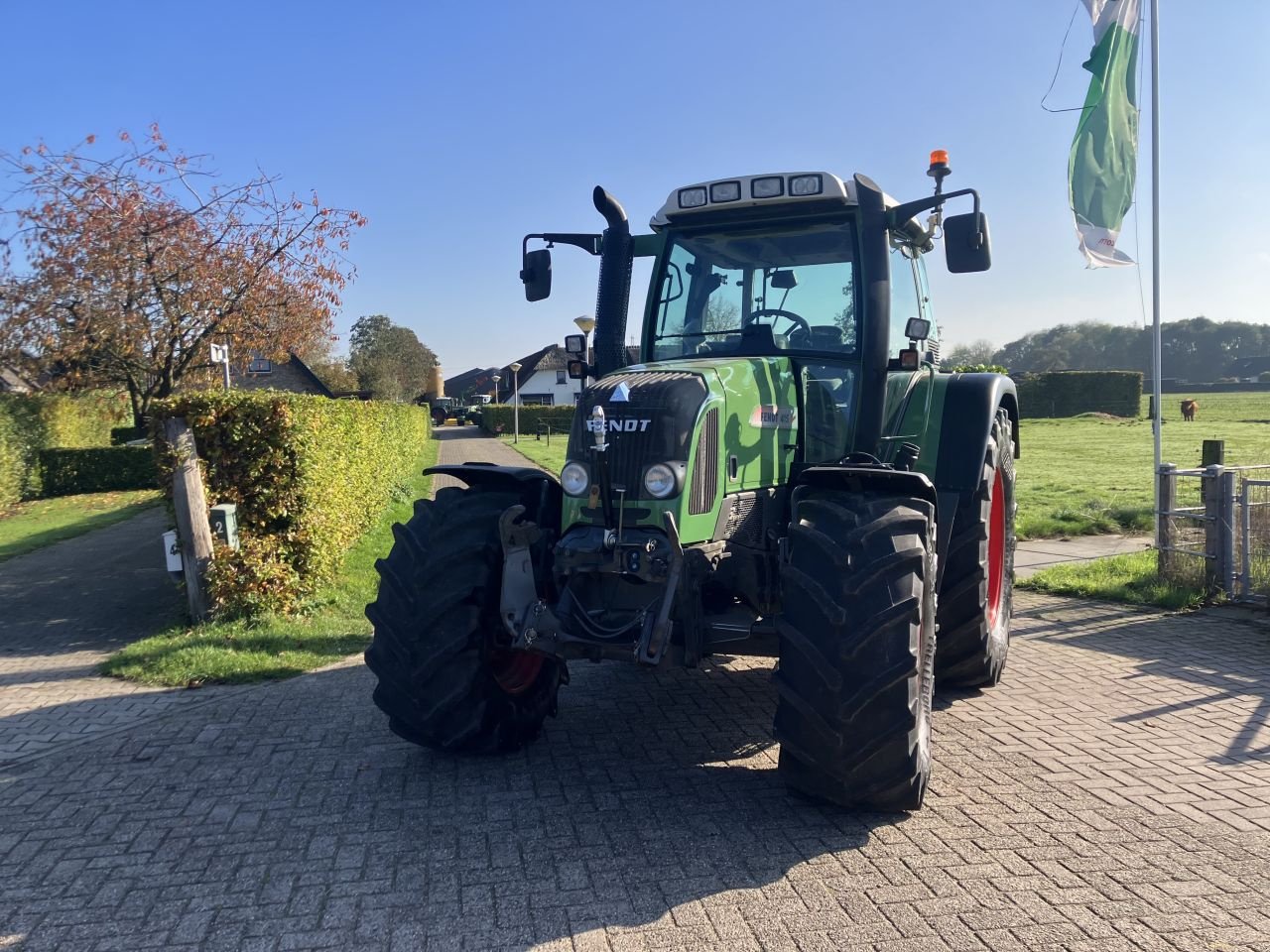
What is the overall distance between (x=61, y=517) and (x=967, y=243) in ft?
54.1

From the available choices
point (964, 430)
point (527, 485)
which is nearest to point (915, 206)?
A: point (964, 430)

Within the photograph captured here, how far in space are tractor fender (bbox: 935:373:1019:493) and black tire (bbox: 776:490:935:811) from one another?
5.60 feet

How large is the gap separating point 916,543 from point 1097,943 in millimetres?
1544

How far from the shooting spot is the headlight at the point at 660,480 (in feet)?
13.9

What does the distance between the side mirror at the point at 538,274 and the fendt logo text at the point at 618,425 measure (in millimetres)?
1608

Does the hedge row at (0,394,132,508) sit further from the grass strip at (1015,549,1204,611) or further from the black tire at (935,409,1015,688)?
the black tire at (935,409,1015,688)

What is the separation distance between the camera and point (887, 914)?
328 cm

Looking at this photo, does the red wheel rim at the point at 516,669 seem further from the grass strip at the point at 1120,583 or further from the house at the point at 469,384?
the house at the point at 469,384

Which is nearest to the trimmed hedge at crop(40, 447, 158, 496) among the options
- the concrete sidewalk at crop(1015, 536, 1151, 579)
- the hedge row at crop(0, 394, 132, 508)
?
the hedge row at crop(0, 394, 132, 508)

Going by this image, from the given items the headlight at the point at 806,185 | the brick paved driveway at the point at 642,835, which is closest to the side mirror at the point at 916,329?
the headlight at the point at 806,185

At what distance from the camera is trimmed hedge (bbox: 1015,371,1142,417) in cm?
4716

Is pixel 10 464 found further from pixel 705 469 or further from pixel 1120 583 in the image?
pixel 1120 583

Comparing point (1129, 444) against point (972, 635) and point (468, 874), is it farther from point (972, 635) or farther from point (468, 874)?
point (468, 874)

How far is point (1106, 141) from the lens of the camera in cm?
959
